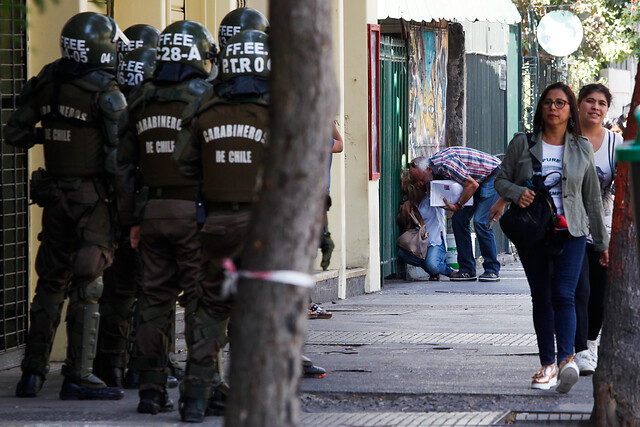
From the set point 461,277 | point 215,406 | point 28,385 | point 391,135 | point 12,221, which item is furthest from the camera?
point 461,277

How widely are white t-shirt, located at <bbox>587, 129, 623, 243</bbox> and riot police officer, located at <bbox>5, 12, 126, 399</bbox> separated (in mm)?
3146

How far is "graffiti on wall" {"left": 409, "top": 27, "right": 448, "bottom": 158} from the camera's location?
1547 centimetres

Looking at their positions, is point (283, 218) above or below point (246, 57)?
below

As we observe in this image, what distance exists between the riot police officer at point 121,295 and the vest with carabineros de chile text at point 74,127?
49 centimetres

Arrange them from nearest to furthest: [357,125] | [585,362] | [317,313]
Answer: [585,362] < [317,313] < [357,125]

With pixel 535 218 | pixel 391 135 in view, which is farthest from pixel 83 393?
pixel 391 135

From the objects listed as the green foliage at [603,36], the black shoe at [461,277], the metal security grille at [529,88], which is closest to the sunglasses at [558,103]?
the black shoe at [461,277]

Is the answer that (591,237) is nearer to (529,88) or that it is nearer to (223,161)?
(223,161)

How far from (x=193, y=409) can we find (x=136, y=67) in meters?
2.29

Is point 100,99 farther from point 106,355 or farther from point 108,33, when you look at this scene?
point 106,355

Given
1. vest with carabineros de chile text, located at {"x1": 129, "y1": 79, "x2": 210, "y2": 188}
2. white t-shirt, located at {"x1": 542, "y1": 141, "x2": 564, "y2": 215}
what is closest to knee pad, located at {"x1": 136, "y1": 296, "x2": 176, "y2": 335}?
vest with carabineros de chile text, located at {"x1": 129, "y1": 79, "x2": 210, "y2": 188}

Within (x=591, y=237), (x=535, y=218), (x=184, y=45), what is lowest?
(x=591, y=237)

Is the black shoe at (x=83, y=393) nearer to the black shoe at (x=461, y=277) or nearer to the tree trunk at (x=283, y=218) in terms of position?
the tree trunk at (x=283, y=218)

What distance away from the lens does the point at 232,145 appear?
20.3ft
